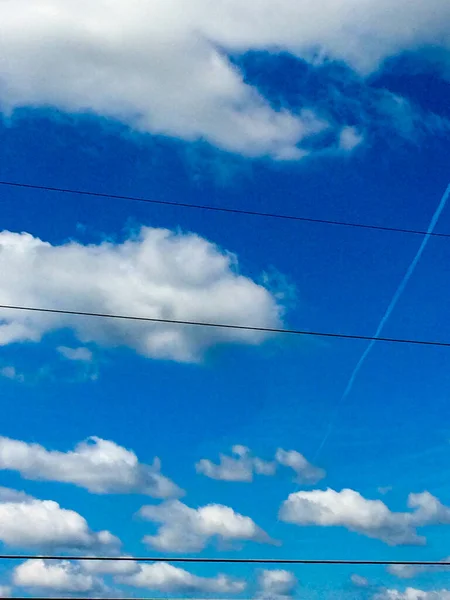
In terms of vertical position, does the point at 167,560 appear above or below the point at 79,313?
below

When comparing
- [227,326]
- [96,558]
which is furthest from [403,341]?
[96,558]

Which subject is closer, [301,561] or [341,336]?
[301,561]

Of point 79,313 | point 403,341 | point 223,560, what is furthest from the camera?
point 403,341

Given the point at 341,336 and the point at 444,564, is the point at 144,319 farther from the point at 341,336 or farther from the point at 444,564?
the point at 444,564

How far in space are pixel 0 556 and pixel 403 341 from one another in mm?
11985

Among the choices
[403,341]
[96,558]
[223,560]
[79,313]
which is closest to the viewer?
[96,558]

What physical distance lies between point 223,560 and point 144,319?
802 centimetres

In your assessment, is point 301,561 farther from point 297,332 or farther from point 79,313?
point 79,313

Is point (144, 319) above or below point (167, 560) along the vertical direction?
above

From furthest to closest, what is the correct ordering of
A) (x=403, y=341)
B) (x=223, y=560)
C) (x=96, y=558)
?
(x=403, y=341), (x=223, y=560), (x=96, y=558)

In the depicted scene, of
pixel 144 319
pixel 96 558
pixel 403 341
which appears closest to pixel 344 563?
pixel 96 558

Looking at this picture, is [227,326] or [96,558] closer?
[96,558]

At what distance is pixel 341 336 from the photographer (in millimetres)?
22125

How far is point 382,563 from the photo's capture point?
53.8 feet
